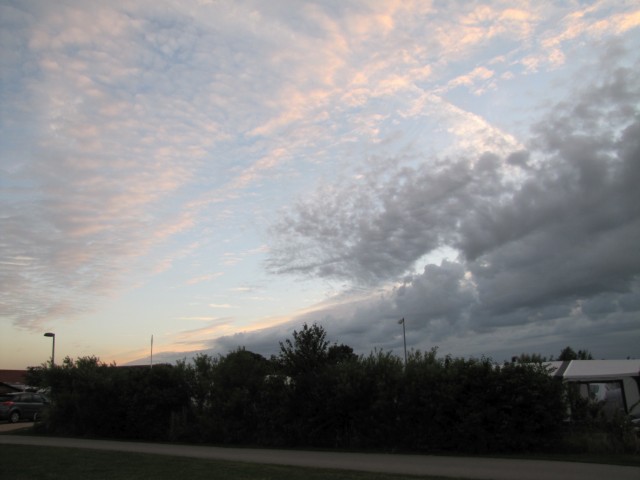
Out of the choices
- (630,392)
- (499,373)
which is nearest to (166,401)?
(499,373)

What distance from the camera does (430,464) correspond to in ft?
45.5

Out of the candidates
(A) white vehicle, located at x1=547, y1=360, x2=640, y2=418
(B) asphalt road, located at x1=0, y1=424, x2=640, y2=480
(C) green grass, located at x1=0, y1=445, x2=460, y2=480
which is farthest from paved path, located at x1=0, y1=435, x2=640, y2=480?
(A) white vehicle, located at x1=547, y1=360, x2=640, y2=418

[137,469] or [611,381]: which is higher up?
[611,381]

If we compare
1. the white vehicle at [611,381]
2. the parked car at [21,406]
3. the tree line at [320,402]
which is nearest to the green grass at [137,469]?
the tree line at [320,402]

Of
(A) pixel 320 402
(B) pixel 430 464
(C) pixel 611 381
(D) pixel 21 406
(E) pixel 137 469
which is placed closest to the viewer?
(E) pixel 137 469

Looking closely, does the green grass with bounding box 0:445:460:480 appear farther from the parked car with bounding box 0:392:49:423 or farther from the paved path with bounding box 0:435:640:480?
the parked car with bounding box 0:392:49:423

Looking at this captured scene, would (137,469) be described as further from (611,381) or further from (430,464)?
(611,381)

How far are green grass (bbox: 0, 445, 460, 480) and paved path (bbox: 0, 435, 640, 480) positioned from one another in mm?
1145

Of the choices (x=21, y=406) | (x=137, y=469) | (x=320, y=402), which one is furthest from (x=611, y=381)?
(x=21, y=406)

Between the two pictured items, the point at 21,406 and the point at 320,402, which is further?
the point at 21,406

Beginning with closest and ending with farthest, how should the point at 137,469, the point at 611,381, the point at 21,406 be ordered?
the point at 137,469 < the point at 611,381 < the point at 21,406

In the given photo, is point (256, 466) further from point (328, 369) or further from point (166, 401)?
point (166, 401)

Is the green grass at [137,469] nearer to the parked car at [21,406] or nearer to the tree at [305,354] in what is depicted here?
the tree at [305,354]

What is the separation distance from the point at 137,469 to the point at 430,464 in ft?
23.3
